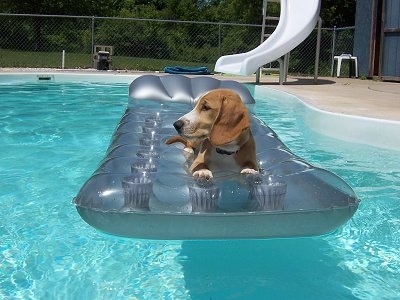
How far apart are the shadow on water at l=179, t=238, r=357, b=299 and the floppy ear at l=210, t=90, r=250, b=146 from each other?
66 centimetres

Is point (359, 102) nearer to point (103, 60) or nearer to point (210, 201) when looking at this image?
point (210, 201)

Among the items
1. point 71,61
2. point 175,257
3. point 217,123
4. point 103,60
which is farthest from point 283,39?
point 217,123

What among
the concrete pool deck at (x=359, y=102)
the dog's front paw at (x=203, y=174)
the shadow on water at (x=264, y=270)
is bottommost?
the shadow on water at (x=264, y=270)

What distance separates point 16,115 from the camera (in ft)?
26.7

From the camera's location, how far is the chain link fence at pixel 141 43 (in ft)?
62.4

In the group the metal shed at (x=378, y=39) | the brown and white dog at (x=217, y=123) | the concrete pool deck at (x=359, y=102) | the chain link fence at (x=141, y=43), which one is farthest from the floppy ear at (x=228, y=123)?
the chain link fence at (x=141, y=43)

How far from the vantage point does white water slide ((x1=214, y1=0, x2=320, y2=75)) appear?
10.7m

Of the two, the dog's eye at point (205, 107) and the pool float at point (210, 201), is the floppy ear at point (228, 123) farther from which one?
the pool float at point (210, 201)

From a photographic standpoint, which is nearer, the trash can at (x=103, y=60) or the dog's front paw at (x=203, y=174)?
the dog's front paw at (x=203, y=174)

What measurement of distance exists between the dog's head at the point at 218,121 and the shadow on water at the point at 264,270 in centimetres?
66

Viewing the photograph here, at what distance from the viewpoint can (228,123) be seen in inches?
106

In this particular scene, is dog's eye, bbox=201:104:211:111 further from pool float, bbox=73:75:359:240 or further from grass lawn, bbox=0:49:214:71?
grass lawn, bbox=0:49:214:71

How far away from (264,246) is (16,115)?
5.86 meters

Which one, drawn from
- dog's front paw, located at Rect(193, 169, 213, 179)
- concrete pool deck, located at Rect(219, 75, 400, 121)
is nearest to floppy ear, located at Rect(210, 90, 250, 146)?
dog's front paw, located at Rect(193, 169, 213, 179)
